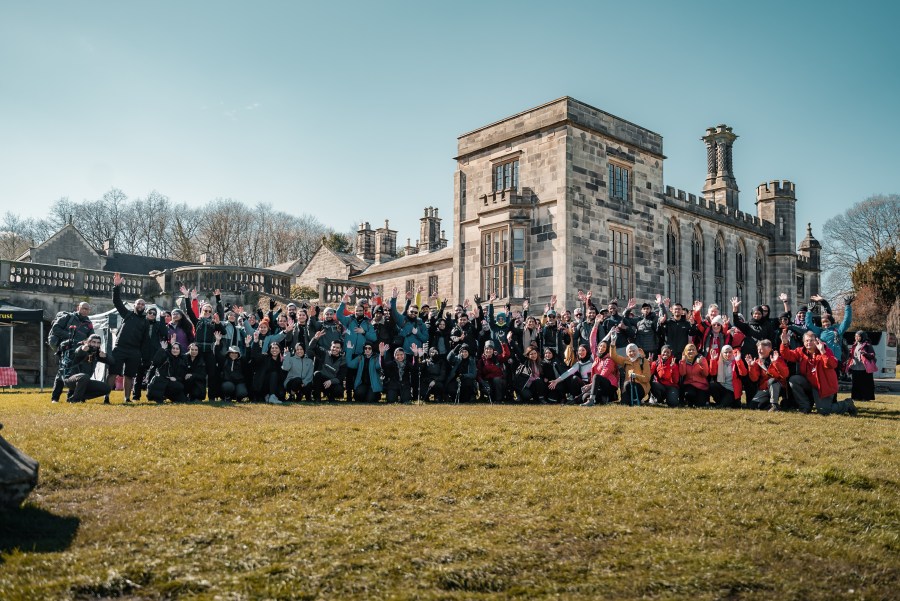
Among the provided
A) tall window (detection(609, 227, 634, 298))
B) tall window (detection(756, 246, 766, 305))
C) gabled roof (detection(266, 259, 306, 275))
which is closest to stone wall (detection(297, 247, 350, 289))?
gabled roof (detection(266, 259, 306, 275))

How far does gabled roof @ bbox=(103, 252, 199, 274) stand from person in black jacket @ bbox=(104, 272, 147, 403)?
3294 cm

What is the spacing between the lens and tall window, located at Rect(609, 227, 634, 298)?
81.8 feet

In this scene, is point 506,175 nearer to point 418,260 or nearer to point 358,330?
point 358,330

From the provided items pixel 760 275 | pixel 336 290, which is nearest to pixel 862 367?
pixel 336 290

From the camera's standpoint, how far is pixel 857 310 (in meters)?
38.3

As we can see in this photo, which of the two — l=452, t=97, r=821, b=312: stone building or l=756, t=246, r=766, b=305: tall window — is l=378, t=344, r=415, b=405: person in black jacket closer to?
l=452, t=97, r=821, b=312: stone building

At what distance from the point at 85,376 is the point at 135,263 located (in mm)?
36629

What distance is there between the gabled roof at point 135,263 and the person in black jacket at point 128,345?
1297 inches

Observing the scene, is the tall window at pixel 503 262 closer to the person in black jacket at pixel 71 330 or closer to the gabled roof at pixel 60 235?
the person in black jacket at pixel 71 330

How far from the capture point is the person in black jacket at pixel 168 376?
535 inches

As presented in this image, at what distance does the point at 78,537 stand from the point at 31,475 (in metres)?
0.75

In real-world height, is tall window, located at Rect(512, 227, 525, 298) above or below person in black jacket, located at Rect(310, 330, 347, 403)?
above

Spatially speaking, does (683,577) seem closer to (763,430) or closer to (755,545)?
(755,545)

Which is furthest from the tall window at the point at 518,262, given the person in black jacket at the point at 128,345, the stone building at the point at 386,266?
the person in black jacket at the point at 128,345
